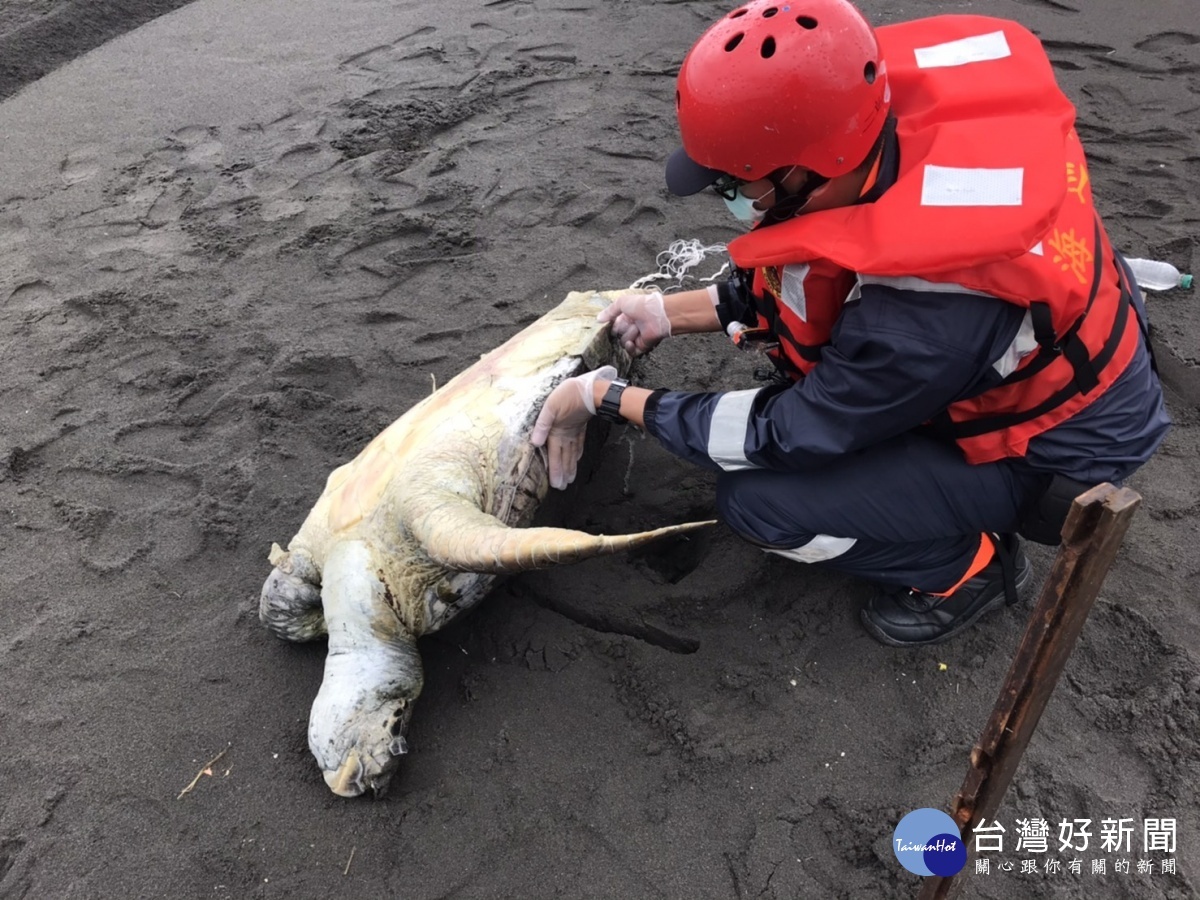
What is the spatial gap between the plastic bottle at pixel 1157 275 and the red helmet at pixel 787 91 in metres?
1.16

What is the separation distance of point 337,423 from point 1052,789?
2.52m

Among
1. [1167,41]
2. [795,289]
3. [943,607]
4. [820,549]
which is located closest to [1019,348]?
[795,289]

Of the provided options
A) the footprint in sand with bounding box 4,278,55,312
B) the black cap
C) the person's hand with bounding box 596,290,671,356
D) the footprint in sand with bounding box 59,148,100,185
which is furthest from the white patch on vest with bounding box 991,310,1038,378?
the footprint in sand with bounding box 59,148,100,185

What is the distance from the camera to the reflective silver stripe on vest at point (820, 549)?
7.48 ft

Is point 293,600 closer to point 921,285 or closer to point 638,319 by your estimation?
point 638,319

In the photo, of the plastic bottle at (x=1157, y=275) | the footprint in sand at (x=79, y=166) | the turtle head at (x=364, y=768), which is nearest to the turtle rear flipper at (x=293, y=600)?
the turtle head at (x=364, y=768)

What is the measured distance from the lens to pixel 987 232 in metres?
1.60

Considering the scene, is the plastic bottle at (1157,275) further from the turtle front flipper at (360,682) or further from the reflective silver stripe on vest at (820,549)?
the turtle front flipper at (360,682)

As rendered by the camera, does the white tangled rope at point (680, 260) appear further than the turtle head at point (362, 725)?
Yes

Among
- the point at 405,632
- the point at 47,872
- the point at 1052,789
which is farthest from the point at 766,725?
the point at 47,872

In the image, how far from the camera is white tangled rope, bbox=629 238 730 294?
367cm

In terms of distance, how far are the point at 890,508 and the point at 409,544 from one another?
1.32 meters

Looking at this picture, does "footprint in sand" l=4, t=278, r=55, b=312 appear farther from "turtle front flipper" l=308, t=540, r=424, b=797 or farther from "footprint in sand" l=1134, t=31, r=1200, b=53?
"footprint in sand" l=1134, t=31, r=1200, b=53

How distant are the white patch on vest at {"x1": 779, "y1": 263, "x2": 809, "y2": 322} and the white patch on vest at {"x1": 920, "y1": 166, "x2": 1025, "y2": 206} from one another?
1.00 ft
